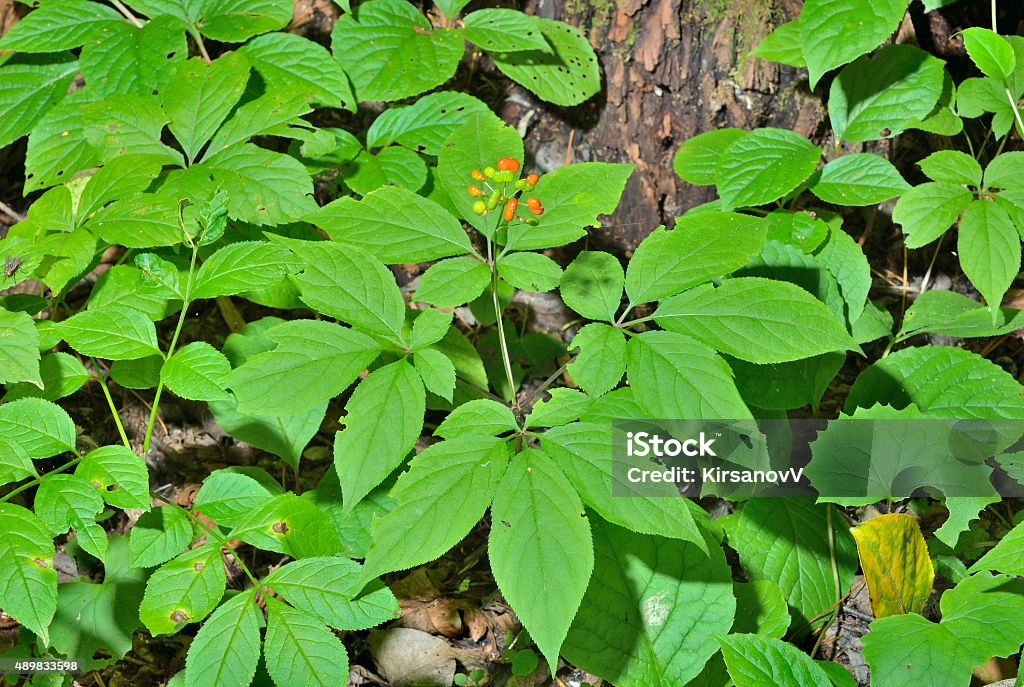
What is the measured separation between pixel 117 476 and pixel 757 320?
129cm

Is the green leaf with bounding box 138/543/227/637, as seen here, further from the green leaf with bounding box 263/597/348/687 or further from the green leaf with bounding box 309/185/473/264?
the green leaf with bounding box 309/185/473/264

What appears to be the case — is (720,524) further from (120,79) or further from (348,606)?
(120,79)

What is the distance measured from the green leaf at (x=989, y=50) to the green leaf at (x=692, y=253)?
2.21ft

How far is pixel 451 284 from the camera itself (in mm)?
1608

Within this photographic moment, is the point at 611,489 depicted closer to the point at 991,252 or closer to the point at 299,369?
the point at 299,369

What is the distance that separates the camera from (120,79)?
6.64ft

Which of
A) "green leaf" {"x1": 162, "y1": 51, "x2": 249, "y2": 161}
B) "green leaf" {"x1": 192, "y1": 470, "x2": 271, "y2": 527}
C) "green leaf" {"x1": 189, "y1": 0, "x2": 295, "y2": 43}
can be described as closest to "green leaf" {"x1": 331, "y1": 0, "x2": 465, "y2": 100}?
"green leaf" {"x1": 189, "y1": 0, "x2": 295, "y2": 43}

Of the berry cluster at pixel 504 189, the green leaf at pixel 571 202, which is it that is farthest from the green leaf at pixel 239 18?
the berry cluster at pixel 504 189

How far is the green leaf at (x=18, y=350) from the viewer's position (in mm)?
1519

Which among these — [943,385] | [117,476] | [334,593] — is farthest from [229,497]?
[943,385]

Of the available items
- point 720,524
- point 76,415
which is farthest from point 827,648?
point 76,415

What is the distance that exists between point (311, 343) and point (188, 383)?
32cm

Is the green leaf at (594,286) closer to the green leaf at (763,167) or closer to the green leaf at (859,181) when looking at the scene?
the green leaf at (763,167)

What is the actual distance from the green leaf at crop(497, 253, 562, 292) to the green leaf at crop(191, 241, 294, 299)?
1.56ft
